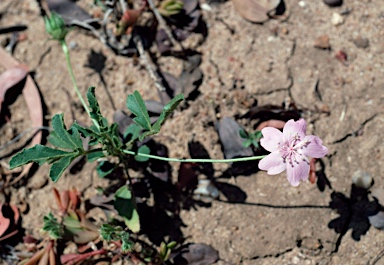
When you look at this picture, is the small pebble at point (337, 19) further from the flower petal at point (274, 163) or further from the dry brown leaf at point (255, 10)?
the flower petal at point (274, 163)

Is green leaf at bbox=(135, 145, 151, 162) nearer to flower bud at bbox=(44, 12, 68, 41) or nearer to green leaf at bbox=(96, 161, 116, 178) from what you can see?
green leaf at bbox=(96, 161, 116, 178)

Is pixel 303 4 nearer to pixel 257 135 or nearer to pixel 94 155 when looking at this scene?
pixel 257 135

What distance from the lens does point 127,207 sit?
2.45 m

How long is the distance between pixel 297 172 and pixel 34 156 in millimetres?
1105

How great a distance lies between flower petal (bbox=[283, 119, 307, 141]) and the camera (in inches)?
80.7

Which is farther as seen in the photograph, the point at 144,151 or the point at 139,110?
the point at 144,151

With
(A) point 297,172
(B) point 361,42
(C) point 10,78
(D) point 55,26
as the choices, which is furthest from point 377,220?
(C) point 10,78

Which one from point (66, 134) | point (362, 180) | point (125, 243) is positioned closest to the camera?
point (66, 134)

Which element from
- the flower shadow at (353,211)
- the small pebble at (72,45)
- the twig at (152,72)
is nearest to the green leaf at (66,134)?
the twig at (152,72)

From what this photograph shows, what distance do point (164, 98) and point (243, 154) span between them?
567mm

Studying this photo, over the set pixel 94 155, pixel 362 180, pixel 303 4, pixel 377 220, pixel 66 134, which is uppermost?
pixel 66 134

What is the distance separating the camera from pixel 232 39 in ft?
9.57

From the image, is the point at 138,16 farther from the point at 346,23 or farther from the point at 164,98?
the point at 346,23

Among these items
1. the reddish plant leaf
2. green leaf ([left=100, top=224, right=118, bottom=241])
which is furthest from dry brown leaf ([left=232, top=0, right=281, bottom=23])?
the reddish plant leaf
